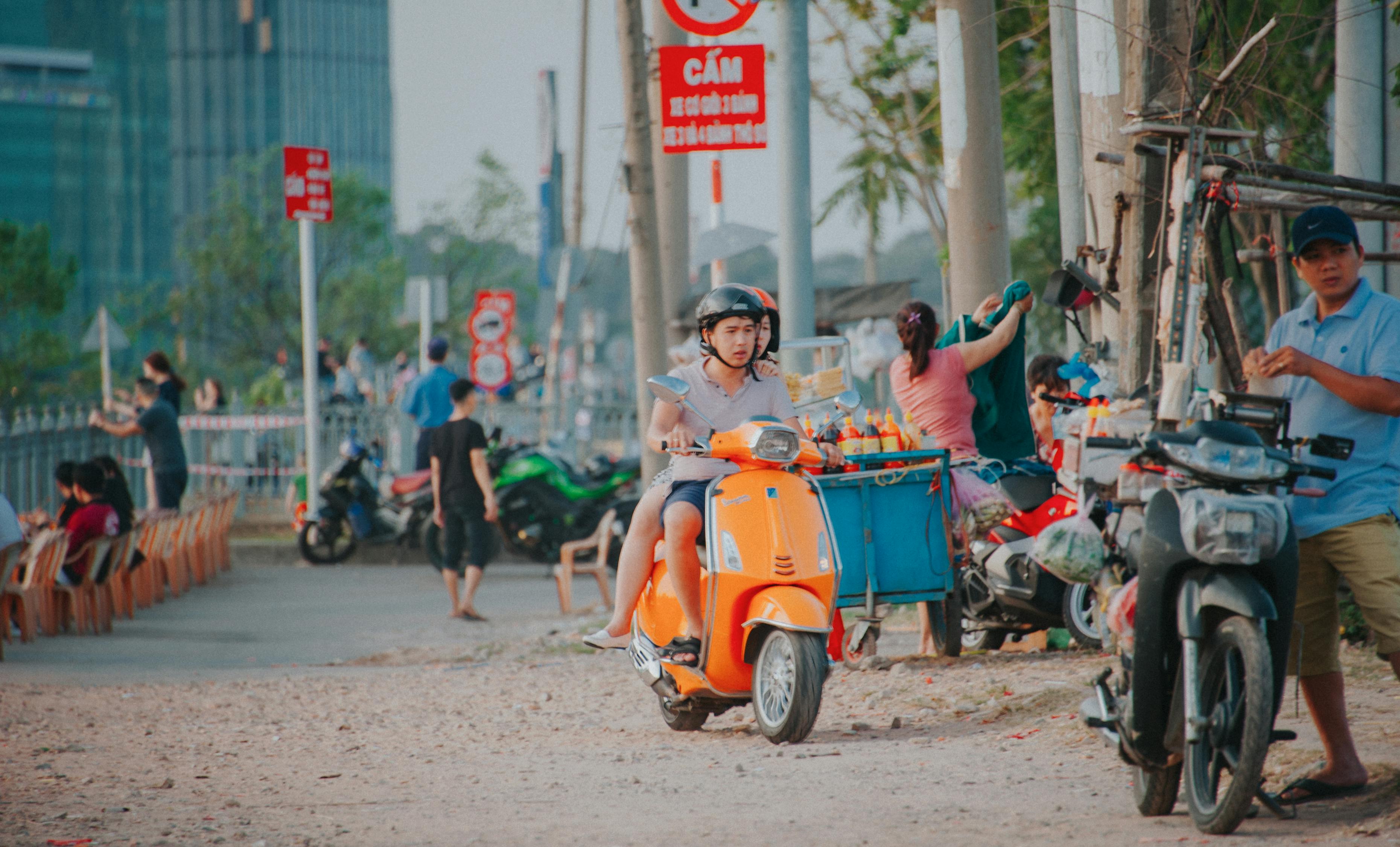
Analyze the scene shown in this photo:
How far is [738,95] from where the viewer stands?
1035 cm

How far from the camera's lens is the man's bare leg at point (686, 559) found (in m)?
6.36

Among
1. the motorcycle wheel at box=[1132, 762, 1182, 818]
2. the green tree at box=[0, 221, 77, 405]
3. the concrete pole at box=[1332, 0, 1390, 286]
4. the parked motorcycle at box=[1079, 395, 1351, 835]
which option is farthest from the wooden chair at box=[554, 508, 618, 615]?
the green tree at box=[0, 221, 77, 405]

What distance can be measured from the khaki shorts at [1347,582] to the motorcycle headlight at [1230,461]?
16.7 inches

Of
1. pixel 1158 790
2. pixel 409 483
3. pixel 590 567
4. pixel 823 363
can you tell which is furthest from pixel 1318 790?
pixel 409 483

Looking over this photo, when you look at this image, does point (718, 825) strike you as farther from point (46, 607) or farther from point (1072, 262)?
point (46, 607)

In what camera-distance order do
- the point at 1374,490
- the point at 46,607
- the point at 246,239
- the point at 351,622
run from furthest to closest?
the point at 246,239, the point at 351,622, the point at 46,607, the point at 1374,490

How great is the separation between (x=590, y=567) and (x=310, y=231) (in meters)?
6.83

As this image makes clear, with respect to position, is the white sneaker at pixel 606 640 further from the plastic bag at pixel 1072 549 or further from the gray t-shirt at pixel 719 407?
the plastic bag at pixel 1072 549

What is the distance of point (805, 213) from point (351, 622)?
205 inches

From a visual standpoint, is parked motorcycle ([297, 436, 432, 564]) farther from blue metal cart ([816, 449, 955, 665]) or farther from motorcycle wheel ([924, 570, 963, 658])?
blue metal cart ([816, 449, 955, 665])

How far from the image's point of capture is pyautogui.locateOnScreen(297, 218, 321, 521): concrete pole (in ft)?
56.9

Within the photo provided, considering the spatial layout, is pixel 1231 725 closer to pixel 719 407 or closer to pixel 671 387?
pixel 671 387

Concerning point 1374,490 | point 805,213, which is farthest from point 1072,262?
point 805,213

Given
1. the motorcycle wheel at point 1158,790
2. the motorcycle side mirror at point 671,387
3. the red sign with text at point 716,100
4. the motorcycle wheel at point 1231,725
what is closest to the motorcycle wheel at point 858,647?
the motorcycle side mirror at point 671,387
